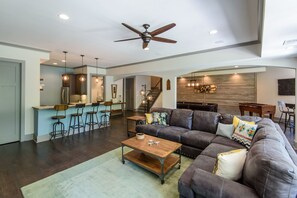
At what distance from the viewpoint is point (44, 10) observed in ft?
8.16

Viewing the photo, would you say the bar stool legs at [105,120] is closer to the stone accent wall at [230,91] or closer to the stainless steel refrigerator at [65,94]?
the stainless steel refrigerator at [65,94]

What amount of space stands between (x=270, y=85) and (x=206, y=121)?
6.24 meters

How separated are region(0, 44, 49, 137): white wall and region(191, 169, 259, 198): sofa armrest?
17.0 ft

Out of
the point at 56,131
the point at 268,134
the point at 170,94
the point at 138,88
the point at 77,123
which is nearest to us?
the point at 268,134

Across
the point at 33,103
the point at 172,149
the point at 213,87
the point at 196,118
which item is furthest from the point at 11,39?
the point at 213,87

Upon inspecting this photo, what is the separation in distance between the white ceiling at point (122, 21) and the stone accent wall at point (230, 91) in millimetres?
5196

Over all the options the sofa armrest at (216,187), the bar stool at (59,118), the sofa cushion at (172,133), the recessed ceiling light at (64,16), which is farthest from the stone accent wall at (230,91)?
the recessed ceiling light at (64,16)

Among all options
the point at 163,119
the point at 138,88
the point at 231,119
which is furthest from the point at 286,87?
the point at 138,88

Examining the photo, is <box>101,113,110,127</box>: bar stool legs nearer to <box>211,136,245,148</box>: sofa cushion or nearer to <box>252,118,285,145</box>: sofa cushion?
<box>211,136,245,148</box>: sofa cushion

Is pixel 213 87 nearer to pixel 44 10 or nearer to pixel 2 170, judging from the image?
pixel 44 10

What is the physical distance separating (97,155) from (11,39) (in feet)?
12.4

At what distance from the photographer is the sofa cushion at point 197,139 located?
10.4ft

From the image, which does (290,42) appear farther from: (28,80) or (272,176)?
(28,80)

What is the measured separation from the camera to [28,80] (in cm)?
456
